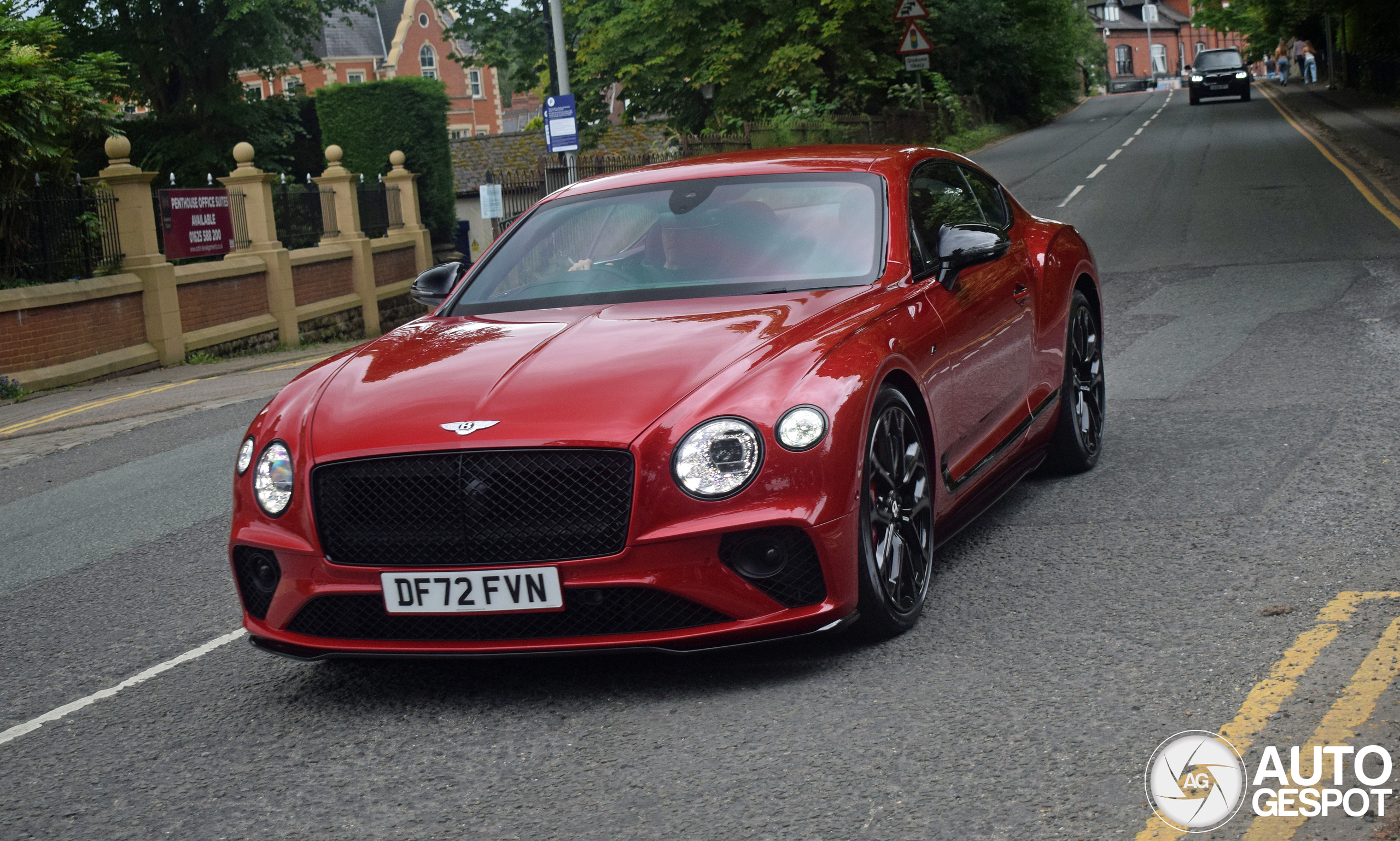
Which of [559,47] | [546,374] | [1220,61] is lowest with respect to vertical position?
[546,374]

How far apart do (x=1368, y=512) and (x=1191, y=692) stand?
2119 mm

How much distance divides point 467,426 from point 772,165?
7.05 feet

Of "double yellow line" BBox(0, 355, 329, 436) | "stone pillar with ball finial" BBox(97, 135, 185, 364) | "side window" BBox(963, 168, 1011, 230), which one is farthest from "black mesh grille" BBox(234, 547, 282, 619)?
"stone pillar with ball finial" BBox(97, 135, 185, 364)

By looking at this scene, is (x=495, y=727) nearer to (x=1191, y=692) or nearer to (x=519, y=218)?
(x=1191, y=692)

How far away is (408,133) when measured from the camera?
1359 inches

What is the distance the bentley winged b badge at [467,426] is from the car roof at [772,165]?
1.95m

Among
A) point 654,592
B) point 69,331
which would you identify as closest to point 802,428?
point 654,592

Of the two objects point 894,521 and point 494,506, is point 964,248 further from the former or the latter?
point 494,506

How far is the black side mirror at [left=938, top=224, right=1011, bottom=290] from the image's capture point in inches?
203

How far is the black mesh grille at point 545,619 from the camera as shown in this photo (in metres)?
3.87

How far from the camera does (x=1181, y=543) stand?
5227mm

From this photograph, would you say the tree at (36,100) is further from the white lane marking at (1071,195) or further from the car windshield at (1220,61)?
the car windshield at (1220,61)

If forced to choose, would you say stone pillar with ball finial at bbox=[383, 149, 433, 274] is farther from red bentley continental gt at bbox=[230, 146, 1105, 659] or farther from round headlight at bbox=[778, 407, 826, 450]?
round headlight at bbox=[778, 407, 826, 450]

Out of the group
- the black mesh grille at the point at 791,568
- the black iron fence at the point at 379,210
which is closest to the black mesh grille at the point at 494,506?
the black mesh grille at the point at 791,568
